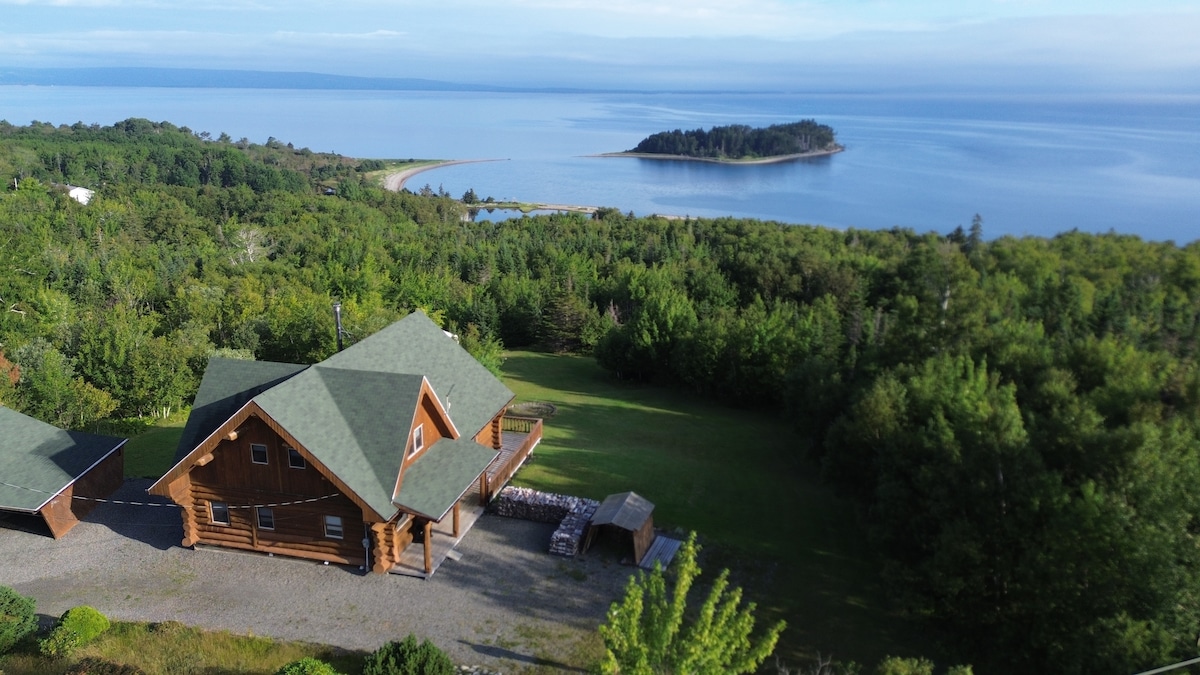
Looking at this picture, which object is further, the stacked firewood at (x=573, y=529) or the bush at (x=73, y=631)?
the stacked firewood at (x=573, y=529)

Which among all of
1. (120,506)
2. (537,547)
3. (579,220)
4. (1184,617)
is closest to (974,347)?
(1184,617)

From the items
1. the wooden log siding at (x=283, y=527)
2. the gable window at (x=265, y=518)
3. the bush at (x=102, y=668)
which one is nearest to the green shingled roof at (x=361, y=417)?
the wooden log siding at (x=283, y=527)

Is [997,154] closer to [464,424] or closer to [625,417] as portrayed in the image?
[625,417]

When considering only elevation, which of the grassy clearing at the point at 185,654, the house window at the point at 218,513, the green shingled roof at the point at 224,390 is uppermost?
the green shingled roof at the point at 224,390

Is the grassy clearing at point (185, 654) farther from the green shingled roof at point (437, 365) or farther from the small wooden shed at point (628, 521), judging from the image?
the green shingled roof at point (437, 365)

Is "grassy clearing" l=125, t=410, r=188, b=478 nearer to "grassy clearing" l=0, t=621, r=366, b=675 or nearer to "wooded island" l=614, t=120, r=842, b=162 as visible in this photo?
"grassy clearing" l=0, t=621, r=366, b=675

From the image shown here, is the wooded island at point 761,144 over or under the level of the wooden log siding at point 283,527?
over

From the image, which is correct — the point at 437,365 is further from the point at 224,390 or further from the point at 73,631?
the point at 73,631
